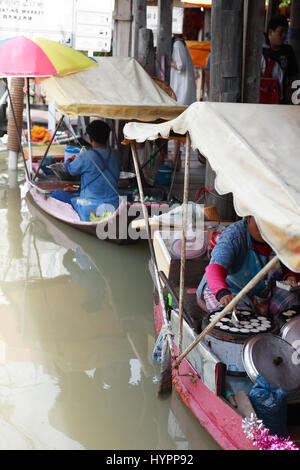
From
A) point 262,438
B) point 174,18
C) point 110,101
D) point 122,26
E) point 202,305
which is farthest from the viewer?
point 174,18

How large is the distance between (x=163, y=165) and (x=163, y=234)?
155 inches

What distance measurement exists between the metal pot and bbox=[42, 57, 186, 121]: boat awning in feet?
5.02

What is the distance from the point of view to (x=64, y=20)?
10.2 meters

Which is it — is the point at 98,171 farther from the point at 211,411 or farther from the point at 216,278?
the point at 211,411

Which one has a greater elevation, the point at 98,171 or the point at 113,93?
the point at 113,93

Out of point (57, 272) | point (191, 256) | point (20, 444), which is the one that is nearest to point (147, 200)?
point (57, 272)

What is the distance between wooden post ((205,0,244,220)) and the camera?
553 centimetres

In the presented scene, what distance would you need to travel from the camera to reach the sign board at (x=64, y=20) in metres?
9.88

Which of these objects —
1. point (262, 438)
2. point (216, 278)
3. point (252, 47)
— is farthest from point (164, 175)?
point (262, 438)

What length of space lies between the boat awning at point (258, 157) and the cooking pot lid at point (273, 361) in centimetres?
98

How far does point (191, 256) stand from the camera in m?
5.06

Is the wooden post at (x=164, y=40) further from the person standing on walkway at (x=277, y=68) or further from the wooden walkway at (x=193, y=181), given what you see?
the person standing on walkway at (x=277, y=68)

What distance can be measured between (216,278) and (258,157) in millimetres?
1040

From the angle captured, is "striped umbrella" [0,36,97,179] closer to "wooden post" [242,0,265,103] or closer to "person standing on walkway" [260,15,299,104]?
"person standing on walkway" [260,15,299,104]
